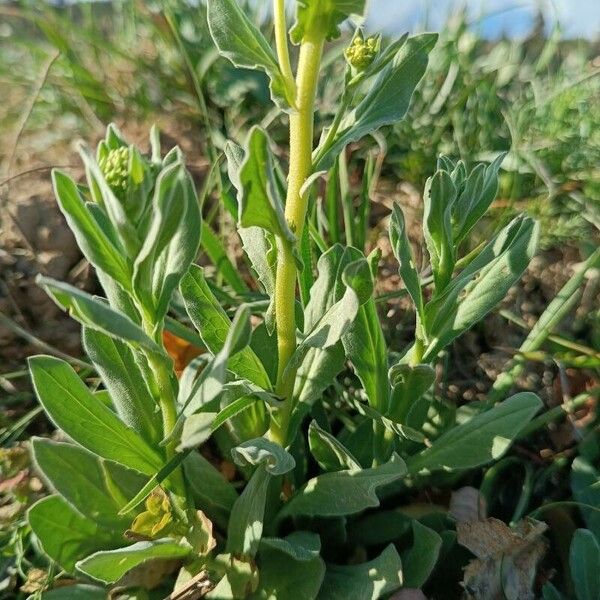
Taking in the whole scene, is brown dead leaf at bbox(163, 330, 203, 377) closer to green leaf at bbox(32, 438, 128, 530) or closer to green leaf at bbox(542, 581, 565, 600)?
green leaf at bbox(32, 438, 128, 530)

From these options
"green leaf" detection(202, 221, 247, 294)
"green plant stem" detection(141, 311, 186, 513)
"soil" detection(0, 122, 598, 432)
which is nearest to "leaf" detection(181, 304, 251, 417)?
"green plant stem" detection(141, 311, 186, 513)

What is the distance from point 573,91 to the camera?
2.30 metres

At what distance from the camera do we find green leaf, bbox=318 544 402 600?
1.20 metres

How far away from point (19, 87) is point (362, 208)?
6.03 feet

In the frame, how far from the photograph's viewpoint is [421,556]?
128 centimetres

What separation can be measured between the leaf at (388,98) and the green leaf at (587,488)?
82 centimetres

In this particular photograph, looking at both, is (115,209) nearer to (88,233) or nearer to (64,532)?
(88,233)

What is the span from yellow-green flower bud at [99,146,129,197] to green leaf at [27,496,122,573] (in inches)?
21.7

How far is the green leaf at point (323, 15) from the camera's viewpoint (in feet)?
3.41

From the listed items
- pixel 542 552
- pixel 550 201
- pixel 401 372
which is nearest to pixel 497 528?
pixel 542 552

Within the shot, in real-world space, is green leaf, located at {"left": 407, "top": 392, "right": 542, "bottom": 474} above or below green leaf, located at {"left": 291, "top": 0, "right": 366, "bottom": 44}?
below

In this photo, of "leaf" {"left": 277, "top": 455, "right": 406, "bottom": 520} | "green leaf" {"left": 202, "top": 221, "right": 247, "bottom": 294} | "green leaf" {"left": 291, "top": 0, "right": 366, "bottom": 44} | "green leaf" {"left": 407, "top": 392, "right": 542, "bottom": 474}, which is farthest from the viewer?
"green leaf" {"left": 202, "top": 221, "right": 247, "bottom": 294}

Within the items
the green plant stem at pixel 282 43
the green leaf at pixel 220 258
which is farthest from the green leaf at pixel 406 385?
the green leaf at pixel 220 258

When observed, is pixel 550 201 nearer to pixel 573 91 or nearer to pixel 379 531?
pixel 573 91
